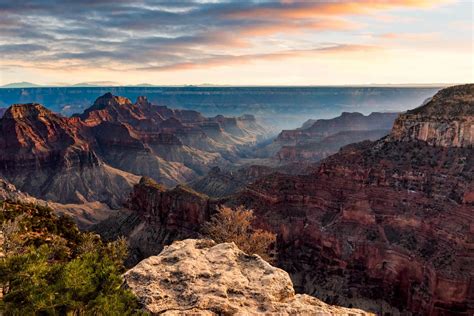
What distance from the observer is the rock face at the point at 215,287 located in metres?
20.8

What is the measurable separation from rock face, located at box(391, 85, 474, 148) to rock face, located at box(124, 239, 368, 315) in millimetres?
59500

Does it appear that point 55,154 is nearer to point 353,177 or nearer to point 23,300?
point 353,177

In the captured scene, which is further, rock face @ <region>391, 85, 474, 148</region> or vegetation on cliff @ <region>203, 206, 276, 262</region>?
rock face @ <region>391, 85, 474, 148</region>

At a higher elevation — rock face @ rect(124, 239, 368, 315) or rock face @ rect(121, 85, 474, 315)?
rock face @ rect(124, 239, 368, 315)

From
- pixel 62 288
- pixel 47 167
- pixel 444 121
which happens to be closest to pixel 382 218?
pixel 444 121

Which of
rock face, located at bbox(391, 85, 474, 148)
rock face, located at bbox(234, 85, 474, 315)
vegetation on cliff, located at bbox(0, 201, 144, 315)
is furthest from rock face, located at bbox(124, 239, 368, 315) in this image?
rock face, located at bbox(391, 85, 474, 148)

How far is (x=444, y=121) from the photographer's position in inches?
2876

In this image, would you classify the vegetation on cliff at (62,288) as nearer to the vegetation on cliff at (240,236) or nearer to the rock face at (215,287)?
the rock face at (215,287)

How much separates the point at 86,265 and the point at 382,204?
198 ft

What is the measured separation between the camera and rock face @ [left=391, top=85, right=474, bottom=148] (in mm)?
70312

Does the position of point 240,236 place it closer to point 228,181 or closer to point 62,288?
point 62,288

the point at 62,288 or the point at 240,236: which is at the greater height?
the point at 62,288

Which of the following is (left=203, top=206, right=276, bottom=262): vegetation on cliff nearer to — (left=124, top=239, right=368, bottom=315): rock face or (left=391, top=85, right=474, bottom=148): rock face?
(left=124, top=239, right=368, bottom=315): rock face

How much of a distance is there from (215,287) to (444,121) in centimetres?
6577
